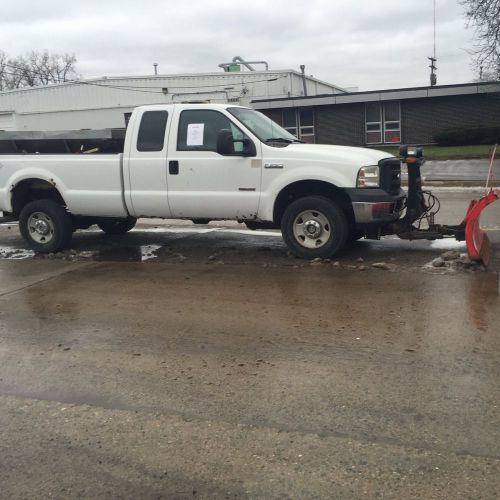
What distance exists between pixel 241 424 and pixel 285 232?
4163mm

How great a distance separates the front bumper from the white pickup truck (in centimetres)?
1

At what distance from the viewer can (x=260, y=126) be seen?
24.8 ft

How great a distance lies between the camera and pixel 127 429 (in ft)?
10.9

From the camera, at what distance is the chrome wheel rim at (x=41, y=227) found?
8.50 meters

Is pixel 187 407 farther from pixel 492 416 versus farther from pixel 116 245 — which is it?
pixel 116 245

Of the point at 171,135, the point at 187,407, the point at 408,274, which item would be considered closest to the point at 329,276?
the point at 408,274

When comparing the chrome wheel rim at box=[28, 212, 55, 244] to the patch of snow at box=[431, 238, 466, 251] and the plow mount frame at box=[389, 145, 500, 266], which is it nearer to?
the plow mount frame at box=[389, 145, 500, 266]

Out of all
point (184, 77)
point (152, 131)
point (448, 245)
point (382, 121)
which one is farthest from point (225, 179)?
point (184, 77)

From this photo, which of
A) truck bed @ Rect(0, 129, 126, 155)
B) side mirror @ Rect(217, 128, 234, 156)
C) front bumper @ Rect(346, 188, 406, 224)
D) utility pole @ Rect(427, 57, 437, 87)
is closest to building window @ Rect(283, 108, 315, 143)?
utility pole @ Rect(427, 57, 437, 87)

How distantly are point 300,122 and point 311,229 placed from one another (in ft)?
101

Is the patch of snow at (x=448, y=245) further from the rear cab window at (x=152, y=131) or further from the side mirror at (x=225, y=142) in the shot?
the rear cab window at (x=152, y=131)

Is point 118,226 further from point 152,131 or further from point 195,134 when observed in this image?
point 195,134

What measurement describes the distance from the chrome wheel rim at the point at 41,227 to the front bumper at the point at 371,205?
14.7 feet

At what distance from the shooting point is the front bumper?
6.73 m
